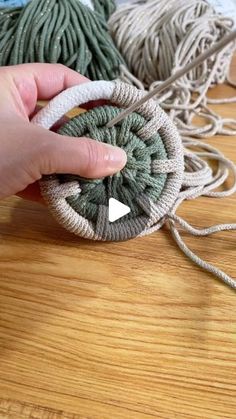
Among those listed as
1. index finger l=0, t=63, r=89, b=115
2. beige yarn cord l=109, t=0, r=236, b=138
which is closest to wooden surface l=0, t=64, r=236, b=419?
index finger l=0, t=63, r=89, b=115

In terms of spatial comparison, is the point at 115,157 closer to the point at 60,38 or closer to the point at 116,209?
the point at 116,209

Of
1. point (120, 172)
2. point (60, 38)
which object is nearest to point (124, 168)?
point (120, 172)

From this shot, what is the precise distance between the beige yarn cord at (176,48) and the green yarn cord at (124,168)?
27cm

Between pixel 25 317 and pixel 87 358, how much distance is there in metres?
0.08

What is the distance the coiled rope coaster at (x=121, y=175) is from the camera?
0.56 m

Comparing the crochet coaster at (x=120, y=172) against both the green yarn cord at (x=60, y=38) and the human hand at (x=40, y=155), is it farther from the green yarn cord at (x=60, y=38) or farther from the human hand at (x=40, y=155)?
the green yarn cord at (x=60, y=38)

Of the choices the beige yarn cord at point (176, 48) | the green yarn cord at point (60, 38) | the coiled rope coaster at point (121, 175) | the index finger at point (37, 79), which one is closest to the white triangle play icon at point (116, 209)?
the coiled rope coaster at point (121, 175)

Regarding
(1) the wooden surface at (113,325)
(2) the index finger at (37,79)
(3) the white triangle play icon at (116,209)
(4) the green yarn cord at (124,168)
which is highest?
(2) the index finger at (37,79)

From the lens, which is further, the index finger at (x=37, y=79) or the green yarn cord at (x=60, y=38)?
the green yarn cord at (x=60, y=38)

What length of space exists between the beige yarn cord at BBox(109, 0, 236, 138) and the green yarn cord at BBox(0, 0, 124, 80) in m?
0.05

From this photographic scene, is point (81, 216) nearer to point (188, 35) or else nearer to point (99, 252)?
point (99, 252)

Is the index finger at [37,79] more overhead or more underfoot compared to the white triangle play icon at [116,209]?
more overhead

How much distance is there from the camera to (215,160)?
2.49 feet

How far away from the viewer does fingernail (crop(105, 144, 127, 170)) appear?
1.75ft
